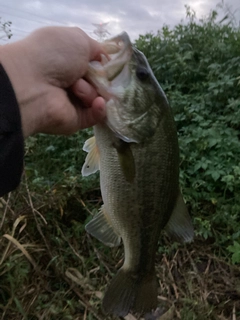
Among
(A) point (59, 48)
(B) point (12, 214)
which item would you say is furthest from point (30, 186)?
(A) point (59, 48)

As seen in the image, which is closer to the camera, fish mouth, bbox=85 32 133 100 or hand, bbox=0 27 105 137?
hand, bbox=0 27 105 137

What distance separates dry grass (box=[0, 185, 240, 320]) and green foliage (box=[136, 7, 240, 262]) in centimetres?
34

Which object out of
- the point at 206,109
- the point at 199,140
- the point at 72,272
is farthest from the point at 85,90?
the point at 206,109

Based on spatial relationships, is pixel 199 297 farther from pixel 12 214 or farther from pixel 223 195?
pixel 12 214

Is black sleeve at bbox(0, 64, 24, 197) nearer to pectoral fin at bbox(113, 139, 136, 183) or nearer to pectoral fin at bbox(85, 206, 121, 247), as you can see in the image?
pectoral fin at bbox(113, 139, 136, 183)

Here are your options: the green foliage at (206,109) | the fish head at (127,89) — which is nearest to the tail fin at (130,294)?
the fish head at (127,89)

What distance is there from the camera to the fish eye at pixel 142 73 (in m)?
1.68

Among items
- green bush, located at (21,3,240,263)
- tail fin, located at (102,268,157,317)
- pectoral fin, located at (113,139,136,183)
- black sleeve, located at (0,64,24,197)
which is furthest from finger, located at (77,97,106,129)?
green bush, located at (21,3,240,263)

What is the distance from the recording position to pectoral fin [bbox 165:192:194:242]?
187cm

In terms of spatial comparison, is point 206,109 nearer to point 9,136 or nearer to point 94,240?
point 94,240

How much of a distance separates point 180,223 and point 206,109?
312 cm

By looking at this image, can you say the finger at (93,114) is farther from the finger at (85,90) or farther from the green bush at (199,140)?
the green bush at (199,140)

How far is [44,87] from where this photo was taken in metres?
1.61

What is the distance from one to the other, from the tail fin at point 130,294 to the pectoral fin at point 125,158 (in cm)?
50
